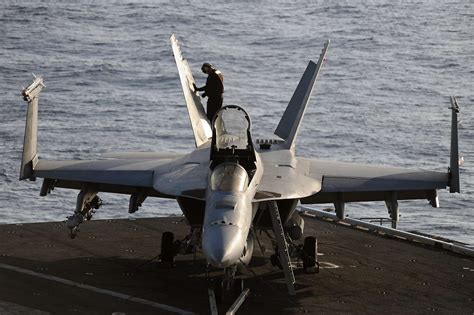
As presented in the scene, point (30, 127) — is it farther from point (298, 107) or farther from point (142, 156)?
point (298, 107)

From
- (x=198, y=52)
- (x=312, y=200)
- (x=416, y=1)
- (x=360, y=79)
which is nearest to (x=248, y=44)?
(x=198, y=52)

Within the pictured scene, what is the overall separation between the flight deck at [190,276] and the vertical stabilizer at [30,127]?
2.34m

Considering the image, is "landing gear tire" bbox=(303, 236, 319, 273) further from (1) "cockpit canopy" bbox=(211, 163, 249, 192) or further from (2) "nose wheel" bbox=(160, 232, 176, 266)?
Result: (1) "cockpit canopy" bbox=(211, 163, 249, 192)

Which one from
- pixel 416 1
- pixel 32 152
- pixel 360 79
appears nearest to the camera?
pixel 32 152

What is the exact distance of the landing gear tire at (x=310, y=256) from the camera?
93.0ft

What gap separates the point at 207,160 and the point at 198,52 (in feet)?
180

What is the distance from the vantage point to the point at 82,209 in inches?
1109

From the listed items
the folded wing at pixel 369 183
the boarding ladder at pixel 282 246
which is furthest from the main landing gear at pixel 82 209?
the folded wing at pixel 369 183

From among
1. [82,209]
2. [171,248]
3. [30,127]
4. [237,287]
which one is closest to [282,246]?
[237,287]

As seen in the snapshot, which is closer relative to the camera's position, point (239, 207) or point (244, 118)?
point (239, 207)

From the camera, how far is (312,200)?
94.2 ft

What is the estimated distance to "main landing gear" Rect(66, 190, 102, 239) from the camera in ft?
91.4

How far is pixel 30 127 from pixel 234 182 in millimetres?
5002

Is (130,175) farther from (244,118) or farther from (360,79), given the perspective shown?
(360,79)
